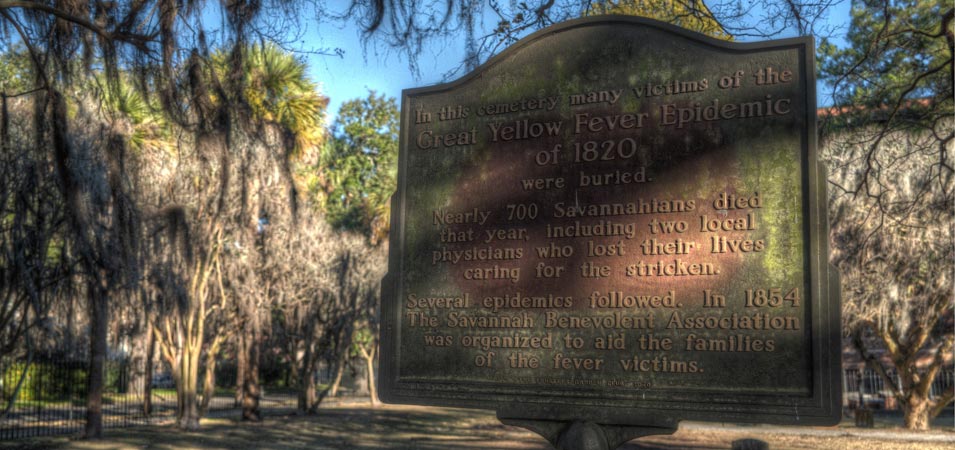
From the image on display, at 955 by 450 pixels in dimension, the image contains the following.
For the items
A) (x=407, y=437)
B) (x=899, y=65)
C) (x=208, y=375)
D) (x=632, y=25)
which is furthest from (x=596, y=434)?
(x=208, y=375)

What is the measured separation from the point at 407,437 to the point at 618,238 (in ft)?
54.1

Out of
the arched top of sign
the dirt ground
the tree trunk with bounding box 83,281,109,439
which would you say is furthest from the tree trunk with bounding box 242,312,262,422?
the arched top of sign

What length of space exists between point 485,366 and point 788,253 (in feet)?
5.98

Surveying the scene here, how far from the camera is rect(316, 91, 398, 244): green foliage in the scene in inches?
1467

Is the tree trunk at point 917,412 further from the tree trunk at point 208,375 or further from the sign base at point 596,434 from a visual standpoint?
the sign base at point 596,434

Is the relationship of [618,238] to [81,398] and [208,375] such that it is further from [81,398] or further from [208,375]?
[81,398]

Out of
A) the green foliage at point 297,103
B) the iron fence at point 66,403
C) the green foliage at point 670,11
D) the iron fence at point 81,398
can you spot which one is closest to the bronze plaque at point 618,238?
the green foliage at point 670,11

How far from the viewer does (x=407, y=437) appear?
2050cm

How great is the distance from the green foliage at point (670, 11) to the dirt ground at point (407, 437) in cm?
1247

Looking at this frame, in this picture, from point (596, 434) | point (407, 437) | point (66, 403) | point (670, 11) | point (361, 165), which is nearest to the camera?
point (596, 434)

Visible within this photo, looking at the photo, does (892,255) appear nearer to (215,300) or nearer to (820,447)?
(820,447)

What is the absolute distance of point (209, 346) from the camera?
25.7 meters

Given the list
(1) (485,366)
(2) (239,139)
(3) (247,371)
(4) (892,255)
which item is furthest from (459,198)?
(3) (247,371)

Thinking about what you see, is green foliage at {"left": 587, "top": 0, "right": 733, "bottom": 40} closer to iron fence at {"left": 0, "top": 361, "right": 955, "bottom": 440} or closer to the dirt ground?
the dirt ground
